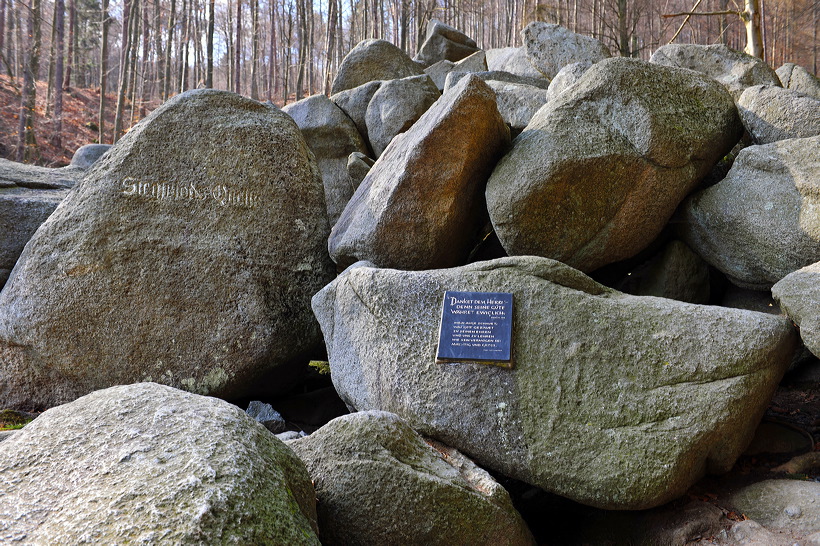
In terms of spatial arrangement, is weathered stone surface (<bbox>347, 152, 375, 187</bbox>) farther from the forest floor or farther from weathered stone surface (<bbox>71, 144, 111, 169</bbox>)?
the forest floor

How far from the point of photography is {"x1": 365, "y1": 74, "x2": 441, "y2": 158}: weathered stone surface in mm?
9508

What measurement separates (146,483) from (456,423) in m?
2.06

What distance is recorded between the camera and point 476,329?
12.9 ft

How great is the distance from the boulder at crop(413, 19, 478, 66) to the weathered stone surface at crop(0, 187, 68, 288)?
985 centimetres

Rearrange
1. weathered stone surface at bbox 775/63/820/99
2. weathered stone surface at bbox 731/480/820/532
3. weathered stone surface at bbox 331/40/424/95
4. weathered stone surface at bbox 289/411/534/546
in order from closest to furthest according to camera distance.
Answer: weathered stone surface at bbox 289/411/534/546
weathered stone surface at bbox 731/480/820/532
weathered stone surface at bbox 775/63/820/99
weathered stone surface at bbox 331/40/424/95

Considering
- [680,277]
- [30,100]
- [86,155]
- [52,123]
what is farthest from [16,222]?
[52,123]

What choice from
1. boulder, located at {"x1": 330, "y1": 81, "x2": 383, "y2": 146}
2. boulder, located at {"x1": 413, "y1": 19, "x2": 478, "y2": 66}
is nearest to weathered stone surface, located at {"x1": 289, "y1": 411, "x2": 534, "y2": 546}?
boulder, located at {"x1": 330, "y1": 81, "x2": 383, "y2": 146}

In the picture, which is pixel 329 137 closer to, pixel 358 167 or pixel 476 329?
pixel 358 167

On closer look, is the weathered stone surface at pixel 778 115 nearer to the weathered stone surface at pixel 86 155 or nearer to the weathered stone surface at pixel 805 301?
the weathered stone surface at pixel 805 301

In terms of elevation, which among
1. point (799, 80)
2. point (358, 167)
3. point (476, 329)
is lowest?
point (476, 329)

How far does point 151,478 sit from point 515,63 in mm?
11220

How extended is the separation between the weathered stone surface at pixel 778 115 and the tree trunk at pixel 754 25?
5.78 metres

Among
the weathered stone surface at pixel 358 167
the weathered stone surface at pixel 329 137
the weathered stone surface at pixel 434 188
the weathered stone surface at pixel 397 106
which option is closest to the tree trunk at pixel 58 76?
the weathered stone surface at pixel 329 137

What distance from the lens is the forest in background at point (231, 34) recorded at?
1755cm
